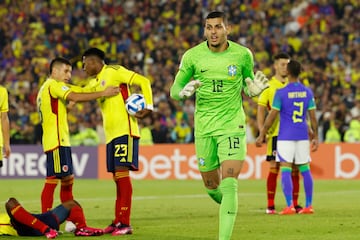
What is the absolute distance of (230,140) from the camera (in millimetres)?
9875

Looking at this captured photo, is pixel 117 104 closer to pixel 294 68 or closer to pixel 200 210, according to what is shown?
pixel 294 68

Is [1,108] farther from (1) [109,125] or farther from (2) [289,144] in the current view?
(2) [289,144]

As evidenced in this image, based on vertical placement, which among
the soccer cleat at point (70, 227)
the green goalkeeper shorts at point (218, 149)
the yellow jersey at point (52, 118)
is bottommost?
the soccer cleat at point (70, 227)

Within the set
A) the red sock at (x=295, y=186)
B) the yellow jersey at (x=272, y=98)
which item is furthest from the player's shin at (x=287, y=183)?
the yellow jersey at (x=272, y=98)

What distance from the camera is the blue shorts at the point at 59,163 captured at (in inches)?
474

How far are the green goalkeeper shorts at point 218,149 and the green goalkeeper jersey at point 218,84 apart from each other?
0.06 m

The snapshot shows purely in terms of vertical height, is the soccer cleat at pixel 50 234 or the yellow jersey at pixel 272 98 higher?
the yellow jersey at pixel 272 98

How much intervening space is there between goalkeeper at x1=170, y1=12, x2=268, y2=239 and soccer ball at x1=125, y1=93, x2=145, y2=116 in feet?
3.20

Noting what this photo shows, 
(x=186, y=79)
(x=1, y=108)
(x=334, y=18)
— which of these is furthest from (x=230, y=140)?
(x=334, y=18)

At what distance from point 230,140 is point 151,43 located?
22.9 metres

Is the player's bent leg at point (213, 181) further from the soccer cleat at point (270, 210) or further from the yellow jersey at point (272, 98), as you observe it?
the yellow jersey at point (272, 98)

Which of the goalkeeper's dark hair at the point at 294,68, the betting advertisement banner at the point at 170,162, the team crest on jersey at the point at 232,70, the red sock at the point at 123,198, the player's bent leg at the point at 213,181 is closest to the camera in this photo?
the team crest on jersey at the point at 232,70

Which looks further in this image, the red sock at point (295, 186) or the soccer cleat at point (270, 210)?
the red sock at point (295, 186)

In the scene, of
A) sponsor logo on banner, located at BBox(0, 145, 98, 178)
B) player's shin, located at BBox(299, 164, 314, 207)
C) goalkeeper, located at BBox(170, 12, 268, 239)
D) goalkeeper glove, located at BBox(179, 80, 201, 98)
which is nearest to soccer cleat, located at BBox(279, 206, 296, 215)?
player's shin, located at BBox(299, 164, 314, 207)
